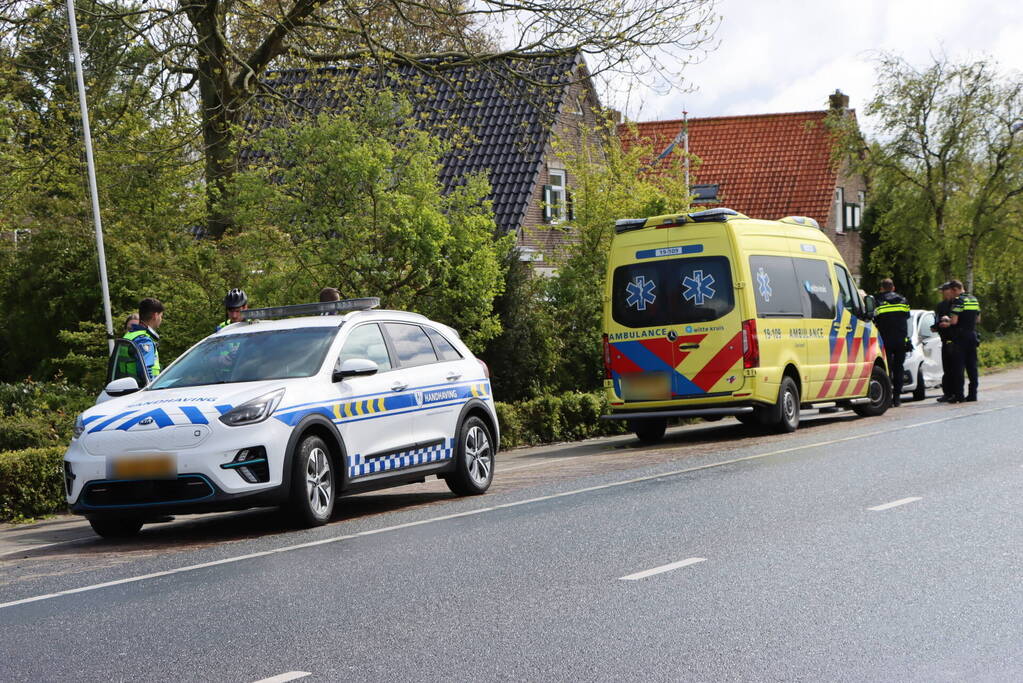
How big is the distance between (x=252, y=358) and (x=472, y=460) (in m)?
2.40

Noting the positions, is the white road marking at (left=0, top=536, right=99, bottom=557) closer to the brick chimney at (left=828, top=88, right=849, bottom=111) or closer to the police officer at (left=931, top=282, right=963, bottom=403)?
the police officer at (left=931, top=282, right=963, bottom=403)

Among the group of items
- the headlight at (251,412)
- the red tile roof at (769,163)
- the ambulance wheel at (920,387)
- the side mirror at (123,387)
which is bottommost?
the ambulance wheel at (920,387)

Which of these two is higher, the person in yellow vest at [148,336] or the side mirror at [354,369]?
the person in yellow vest at [148,336]

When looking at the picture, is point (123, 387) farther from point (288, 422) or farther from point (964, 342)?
point (964, 342)

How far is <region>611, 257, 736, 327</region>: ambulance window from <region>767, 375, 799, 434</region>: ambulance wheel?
4.76 ft

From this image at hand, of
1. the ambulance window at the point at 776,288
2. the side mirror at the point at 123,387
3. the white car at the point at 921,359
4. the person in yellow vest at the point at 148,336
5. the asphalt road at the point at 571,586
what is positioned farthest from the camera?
the white car at the point at 921,359

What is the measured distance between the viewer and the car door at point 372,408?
10.9m

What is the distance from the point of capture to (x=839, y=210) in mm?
50531

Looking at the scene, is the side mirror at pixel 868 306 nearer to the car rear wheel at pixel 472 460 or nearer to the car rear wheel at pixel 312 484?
the car rear wheel at pixel 472 460

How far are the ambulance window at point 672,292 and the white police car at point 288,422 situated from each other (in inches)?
191

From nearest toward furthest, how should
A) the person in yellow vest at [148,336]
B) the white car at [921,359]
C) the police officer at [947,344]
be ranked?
the person in yellow vest at [148,336]
the police officer at [947,344]
the white car at [921,359]

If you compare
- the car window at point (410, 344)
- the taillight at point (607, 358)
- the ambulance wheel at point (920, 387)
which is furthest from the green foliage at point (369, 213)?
the ambulance wheel at point (920, 387)

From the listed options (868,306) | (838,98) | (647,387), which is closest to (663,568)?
(647,387)

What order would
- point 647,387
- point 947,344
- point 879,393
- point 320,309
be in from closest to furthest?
point 320,309 < point 647,387 < point 879,393 < point 947,344
